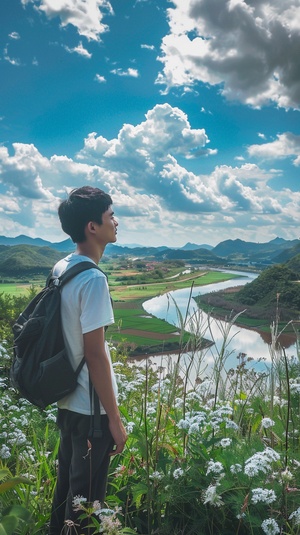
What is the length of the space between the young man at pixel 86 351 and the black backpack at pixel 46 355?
39mm

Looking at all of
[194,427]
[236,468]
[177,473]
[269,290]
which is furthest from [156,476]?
[269,290]

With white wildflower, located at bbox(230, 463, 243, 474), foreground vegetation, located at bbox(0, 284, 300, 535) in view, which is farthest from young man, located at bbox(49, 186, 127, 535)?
white wildflower, located at bbox(230, 463, 243, 474)

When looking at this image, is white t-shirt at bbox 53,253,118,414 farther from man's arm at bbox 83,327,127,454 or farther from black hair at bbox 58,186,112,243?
black hair at bbox 58,186,112,243

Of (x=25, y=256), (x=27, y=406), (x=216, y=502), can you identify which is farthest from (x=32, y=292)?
(x=25, y=256)

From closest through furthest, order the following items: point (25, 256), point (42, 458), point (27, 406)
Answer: point (42, 458), point (27, 406), point (25, 256)

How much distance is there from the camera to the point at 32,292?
915cm

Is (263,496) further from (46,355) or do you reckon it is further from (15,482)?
(46,355)

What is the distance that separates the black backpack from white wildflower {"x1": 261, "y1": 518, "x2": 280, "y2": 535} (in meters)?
1.00

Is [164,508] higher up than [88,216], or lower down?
lower down

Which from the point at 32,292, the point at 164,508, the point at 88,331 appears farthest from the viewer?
the point at 32,292

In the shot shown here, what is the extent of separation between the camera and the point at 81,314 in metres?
2.09

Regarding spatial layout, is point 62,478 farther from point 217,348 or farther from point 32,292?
point 32,292

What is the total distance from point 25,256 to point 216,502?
59675 millimetres

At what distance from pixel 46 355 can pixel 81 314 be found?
271mm
